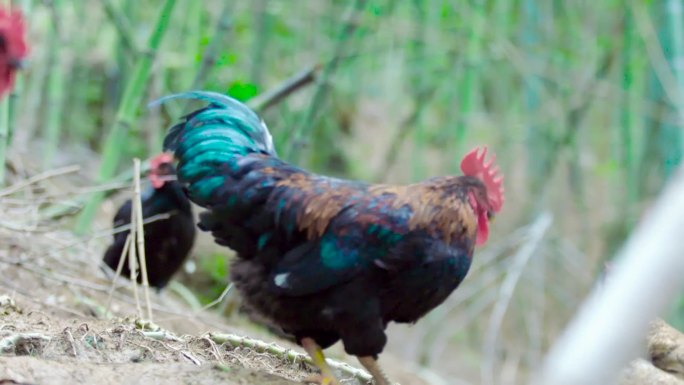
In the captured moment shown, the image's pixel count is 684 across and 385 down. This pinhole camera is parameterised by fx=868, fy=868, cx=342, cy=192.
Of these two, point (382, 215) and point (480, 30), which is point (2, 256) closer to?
point (382, 215)

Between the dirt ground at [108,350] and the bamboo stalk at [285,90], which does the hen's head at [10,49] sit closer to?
the dirt ground at [108,350]

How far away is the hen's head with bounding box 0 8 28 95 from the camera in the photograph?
11.2 feet

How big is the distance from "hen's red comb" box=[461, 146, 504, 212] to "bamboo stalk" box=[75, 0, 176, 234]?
1.71 meters

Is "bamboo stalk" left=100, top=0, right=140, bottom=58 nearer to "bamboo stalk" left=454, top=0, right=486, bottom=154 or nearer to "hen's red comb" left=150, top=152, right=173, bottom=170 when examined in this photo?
"hen's red comb" left=150, top=152, right=173, bottom=170

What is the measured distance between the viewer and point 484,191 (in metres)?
2.72

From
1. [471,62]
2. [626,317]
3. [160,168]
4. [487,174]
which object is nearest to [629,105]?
[471,62]

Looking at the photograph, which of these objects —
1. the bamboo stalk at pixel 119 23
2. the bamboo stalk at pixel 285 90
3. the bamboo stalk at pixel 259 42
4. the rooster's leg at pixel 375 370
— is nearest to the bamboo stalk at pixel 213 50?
the bamboo stalk at pixel 285 90

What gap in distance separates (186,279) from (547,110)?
2.99 metres

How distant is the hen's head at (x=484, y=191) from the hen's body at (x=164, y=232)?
88.2 inches

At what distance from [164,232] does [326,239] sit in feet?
7.92

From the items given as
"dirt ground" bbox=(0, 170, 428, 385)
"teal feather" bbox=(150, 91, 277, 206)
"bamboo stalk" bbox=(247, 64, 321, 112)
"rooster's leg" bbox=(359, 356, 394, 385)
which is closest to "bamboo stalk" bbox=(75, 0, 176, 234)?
"dirt ground" bbox=(0, 170, 428, 385)

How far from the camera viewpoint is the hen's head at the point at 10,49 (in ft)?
11.2

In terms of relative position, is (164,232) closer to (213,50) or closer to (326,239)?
(213,50)

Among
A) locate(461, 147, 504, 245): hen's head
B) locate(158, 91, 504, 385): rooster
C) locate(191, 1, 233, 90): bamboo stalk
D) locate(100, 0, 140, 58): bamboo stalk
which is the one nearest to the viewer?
locate(158, 91, 504, 385): rooster
